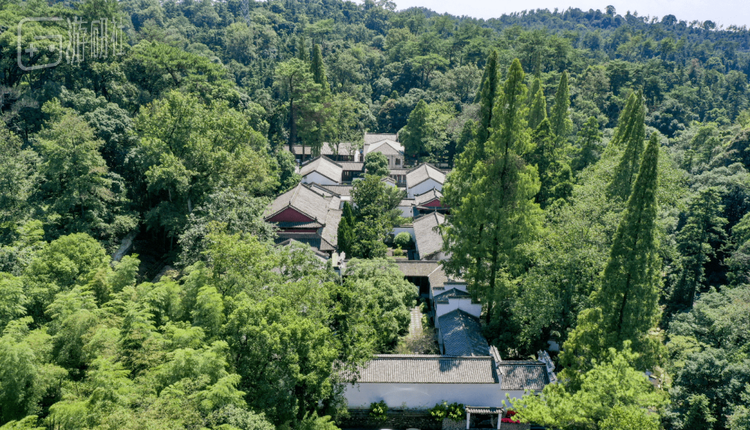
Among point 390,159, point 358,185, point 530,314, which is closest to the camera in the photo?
point 530,314

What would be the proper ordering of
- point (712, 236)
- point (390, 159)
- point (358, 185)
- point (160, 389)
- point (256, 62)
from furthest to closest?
point (256, 62) → point (390, 159) → point (358, 185) → point (712, 236) → point (160, 389)

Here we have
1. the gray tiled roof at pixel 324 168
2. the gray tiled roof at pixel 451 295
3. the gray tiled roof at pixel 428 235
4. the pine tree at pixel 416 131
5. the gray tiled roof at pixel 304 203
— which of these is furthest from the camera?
the pine tree at pixel 416 131

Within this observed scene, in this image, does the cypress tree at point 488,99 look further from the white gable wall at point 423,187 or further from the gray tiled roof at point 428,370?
the white gable wall at point 423,187

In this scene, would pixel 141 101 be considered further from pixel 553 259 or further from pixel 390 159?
pixel 553 259

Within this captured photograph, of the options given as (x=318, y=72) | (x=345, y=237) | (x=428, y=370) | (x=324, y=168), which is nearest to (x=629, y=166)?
(x=428, y=370)

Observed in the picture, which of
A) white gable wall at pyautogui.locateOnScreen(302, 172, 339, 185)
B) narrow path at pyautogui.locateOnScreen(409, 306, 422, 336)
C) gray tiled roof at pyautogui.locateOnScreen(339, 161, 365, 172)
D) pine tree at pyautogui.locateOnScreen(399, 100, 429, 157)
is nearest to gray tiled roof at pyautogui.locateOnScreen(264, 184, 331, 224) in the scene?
white gable wall at pyautogui.locateOnScreen(302, 172, 339, 185)

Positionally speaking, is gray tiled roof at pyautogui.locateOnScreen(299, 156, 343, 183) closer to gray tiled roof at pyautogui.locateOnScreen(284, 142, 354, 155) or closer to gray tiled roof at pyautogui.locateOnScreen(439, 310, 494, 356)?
gray tiled roof at pyautogui.locateOnScreen(284, 142, 354, 155)

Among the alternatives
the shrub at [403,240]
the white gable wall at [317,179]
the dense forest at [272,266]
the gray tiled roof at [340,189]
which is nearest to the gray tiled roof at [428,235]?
the shrub at [403,240]

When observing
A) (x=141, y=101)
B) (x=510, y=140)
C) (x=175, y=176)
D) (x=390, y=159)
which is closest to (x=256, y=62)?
(x=390, y=159)
